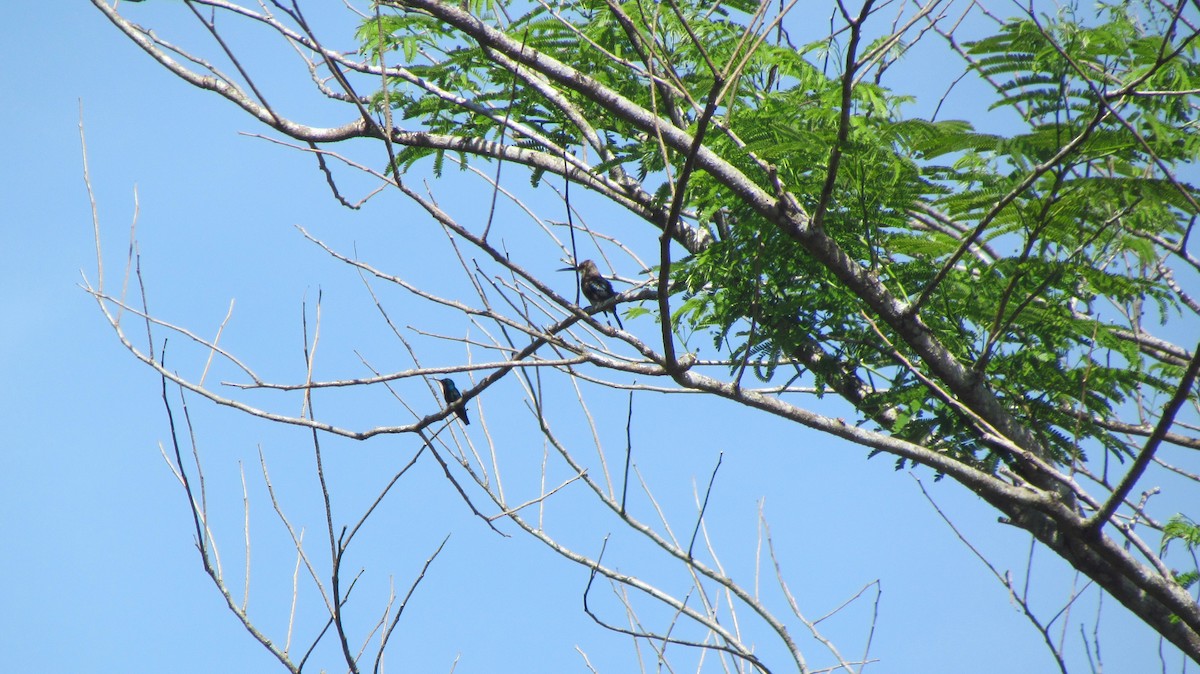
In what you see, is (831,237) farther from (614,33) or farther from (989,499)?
(614,33)

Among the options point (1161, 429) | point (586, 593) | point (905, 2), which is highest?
point (905, 2)

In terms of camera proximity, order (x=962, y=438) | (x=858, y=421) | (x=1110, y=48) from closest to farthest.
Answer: (x=1110, y=48) < (x=962, y=438) < (x=858, y=421)

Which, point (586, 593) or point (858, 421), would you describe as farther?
point (858, 421)

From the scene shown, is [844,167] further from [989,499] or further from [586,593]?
[586,593]

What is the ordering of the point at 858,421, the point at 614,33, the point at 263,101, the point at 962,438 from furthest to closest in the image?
1. the point at 614,33
2. the point at 858,421
3. the point at 962,438
4. the point at 263,101

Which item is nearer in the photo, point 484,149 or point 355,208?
point 355,208

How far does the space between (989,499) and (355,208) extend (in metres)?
2.71

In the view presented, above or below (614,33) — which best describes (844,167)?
below

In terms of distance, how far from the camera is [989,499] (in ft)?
13.1

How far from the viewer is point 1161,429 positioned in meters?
3.04

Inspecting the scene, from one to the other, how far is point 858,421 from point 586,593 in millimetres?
1432

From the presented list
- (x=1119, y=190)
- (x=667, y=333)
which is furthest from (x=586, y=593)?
(x=1119, y=190)

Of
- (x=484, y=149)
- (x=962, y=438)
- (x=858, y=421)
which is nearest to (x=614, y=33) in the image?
(x=484, y=149)

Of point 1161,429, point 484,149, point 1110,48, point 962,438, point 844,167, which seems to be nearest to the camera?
point 1161,429
